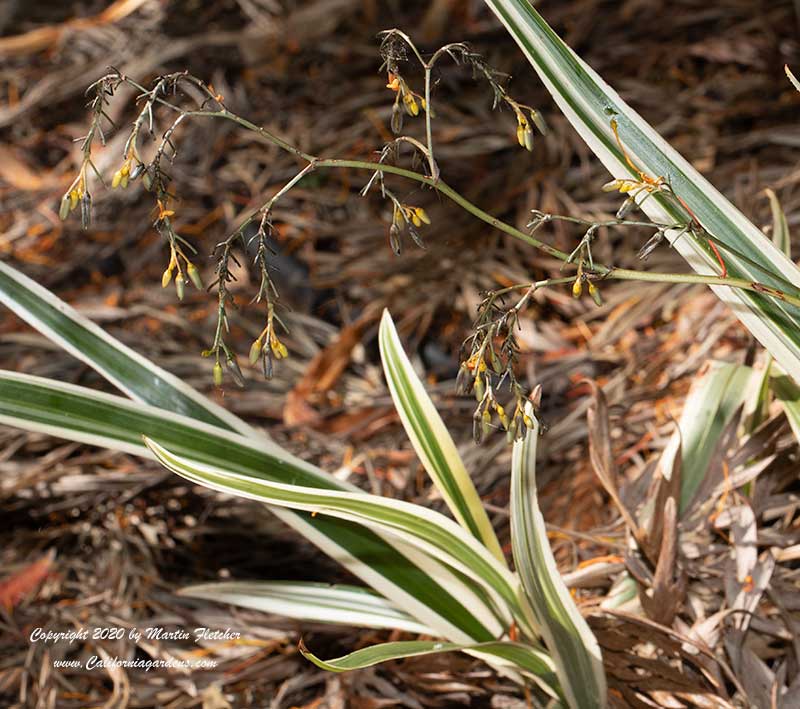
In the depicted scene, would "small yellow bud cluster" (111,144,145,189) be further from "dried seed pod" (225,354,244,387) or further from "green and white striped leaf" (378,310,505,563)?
"green and white striped leaf" (378,310,505,563)

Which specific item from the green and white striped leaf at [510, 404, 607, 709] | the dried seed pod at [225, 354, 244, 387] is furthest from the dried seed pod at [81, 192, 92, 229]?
the green and white striped leaf at [510, 404, 607, 709]

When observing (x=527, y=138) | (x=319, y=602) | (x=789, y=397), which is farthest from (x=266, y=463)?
(x=789, y=397)

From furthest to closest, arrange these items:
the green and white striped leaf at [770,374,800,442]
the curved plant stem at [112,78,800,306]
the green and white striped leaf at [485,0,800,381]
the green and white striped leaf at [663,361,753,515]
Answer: the green and white striped leaf at [663,361,753,515], the green and white striped leaf at [770,374,800,442], the green and white striped leaf at [485,0,800,381], the curved plant stem at [112,78,800,306]

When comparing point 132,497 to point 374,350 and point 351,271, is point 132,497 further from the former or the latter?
point 351,271

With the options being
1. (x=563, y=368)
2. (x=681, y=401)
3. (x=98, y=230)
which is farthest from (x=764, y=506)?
(x=98, y=230)

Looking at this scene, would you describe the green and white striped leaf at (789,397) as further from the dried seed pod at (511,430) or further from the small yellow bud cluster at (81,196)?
the small yellow bud cluster at (81,196)

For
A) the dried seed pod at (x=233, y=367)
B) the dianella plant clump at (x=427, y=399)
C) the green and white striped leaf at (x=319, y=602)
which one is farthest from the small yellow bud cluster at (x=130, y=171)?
the green and white striped leaf at (x=319, y=602)
